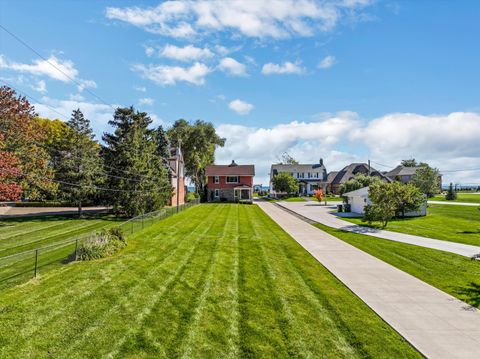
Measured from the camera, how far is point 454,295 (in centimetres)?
996

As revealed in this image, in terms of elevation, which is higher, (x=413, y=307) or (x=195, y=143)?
(x=195, y=143)

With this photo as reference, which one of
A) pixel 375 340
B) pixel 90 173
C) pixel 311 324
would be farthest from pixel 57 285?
pixel 90 173

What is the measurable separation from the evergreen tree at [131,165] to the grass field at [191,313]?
18.5 metres

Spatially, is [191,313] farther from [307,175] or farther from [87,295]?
[307,175]

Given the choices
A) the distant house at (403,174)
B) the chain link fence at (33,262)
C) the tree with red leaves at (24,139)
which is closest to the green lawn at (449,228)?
the chain link fence at (33,262)

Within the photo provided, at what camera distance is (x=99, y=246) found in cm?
1450

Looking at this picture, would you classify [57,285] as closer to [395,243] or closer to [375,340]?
[375,340]

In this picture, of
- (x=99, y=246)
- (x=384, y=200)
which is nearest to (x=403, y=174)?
(x=384, y=200)

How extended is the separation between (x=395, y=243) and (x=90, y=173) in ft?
96.8

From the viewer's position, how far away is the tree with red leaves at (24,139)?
2748 cm

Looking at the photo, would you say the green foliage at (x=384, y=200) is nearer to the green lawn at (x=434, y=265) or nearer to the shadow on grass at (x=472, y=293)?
the green lawn at (x=434, y=265)

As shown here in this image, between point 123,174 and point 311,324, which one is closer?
point 311,324

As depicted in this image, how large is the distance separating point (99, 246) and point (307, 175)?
230 ft

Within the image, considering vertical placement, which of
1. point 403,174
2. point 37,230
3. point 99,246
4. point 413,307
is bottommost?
point 37,230
